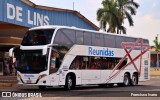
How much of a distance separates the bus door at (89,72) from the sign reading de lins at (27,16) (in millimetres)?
6641

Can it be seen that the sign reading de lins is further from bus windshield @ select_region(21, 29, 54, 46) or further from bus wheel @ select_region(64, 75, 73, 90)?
bus wheel @ select_region(64, 75, 73, 90)

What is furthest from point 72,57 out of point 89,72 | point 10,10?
point 10,10

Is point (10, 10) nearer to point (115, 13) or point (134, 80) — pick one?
point (134, 80)

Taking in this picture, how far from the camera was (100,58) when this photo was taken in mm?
24625

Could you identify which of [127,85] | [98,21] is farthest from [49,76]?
[98,21]

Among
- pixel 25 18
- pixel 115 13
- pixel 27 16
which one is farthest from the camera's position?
pixel 115 13

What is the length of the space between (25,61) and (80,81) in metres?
3.55

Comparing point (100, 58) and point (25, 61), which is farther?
point (100, 58)

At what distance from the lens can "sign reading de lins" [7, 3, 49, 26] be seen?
27031 millimetres

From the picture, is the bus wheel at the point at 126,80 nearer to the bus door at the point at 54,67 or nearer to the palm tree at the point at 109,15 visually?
the bus door at the point at 54,67

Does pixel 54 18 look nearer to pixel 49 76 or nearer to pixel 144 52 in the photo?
pixel 144 52

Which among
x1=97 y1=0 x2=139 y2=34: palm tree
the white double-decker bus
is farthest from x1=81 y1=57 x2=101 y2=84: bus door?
x1=97 y1=0 x2=139 y2=34: palm tree

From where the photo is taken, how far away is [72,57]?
22078 mm

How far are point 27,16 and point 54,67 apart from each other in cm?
970
